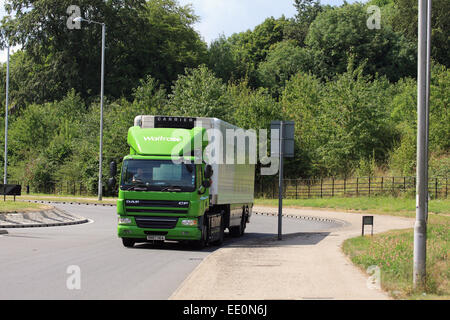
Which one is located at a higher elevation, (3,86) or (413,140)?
(3,86)

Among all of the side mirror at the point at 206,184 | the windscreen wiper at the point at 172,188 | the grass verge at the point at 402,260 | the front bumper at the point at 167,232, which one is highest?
the side mirror at the point at 206,184

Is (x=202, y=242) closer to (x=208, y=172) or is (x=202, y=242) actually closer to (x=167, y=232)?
(x=167, y=232)

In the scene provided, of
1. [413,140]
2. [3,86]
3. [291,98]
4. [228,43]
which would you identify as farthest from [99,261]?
[228,43]

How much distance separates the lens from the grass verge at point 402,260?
11516 mm

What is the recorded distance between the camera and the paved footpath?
37.7 ft

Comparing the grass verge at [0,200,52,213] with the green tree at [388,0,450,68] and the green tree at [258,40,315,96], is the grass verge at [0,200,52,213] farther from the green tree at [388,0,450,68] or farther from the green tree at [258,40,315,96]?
→ the green tree at [258,40,315,96]

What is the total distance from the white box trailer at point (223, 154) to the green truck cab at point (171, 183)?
3cm

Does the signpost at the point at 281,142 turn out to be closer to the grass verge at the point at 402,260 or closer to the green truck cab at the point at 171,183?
the green truck cab at the point at 171,183

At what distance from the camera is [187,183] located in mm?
20031

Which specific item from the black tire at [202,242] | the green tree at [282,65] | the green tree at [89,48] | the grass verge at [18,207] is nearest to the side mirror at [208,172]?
the black tire at [202,242]

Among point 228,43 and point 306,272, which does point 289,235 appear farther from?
point 228,43

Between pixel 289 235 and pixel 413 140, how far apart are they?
3177 cm

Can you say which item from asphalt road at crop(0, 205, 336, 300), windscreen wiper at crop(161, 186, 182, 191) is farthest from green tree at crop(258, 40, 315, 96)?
windscreen wiper at crop(161, 186, 182, 191)

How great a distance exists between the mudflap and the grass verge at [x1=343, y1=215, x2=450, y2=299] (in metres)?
3.98
